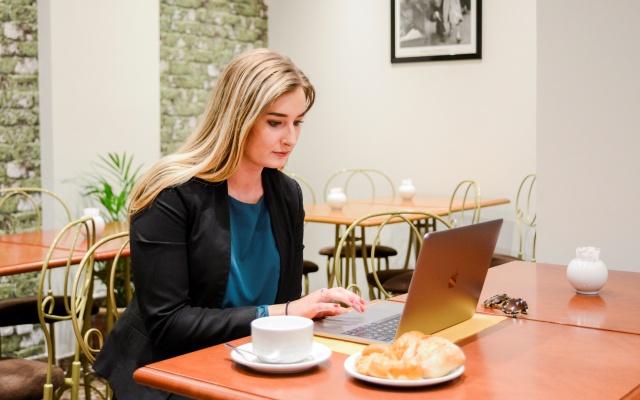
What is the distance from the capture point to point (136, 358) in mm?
1785

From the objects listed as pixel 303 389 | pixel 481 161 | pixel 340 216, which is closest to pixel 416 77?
pixel 481 161

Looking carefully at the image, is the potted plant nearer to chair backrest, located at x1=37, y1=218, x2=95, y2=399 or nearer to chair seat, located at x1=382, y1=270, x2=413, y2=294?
chair backrest, located at x1=37, y1=218, x2=95, y2=399

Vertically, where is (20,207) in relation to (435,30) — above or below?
below

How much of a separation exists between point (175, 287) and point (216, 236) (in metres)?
0.16

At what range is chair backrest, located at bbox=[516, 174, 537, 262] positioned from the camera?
514cm

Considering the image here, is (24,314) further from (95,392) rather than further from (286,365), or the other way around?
(286,365)

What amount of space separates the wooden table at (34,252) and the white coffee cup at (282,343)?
1779 mm

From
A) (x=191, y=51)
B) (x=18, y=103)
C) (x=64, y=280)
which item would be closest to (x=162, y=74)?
(x=191, y=51)

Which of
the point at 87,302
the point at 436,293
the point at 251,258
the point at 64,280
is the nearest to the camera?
the point at 436,293

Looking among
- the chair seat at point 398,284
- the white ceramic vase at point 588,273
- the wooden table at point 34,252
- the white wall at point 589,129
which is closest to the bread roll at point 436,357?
the white ceramic vase at point 588,273

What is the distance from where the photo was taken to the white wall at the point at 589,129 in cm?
256

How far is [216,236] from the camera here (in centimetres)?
182

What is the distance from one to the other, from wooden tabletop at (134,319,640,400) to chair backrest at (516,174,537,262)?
3662 millimetres

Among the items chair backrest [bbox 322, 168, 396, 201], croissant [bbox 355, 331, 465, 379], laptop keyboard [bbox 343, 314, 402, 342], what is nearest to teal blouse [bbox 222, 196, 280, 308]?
laptop keyboard [bbox 343, 314, 402, 342]
